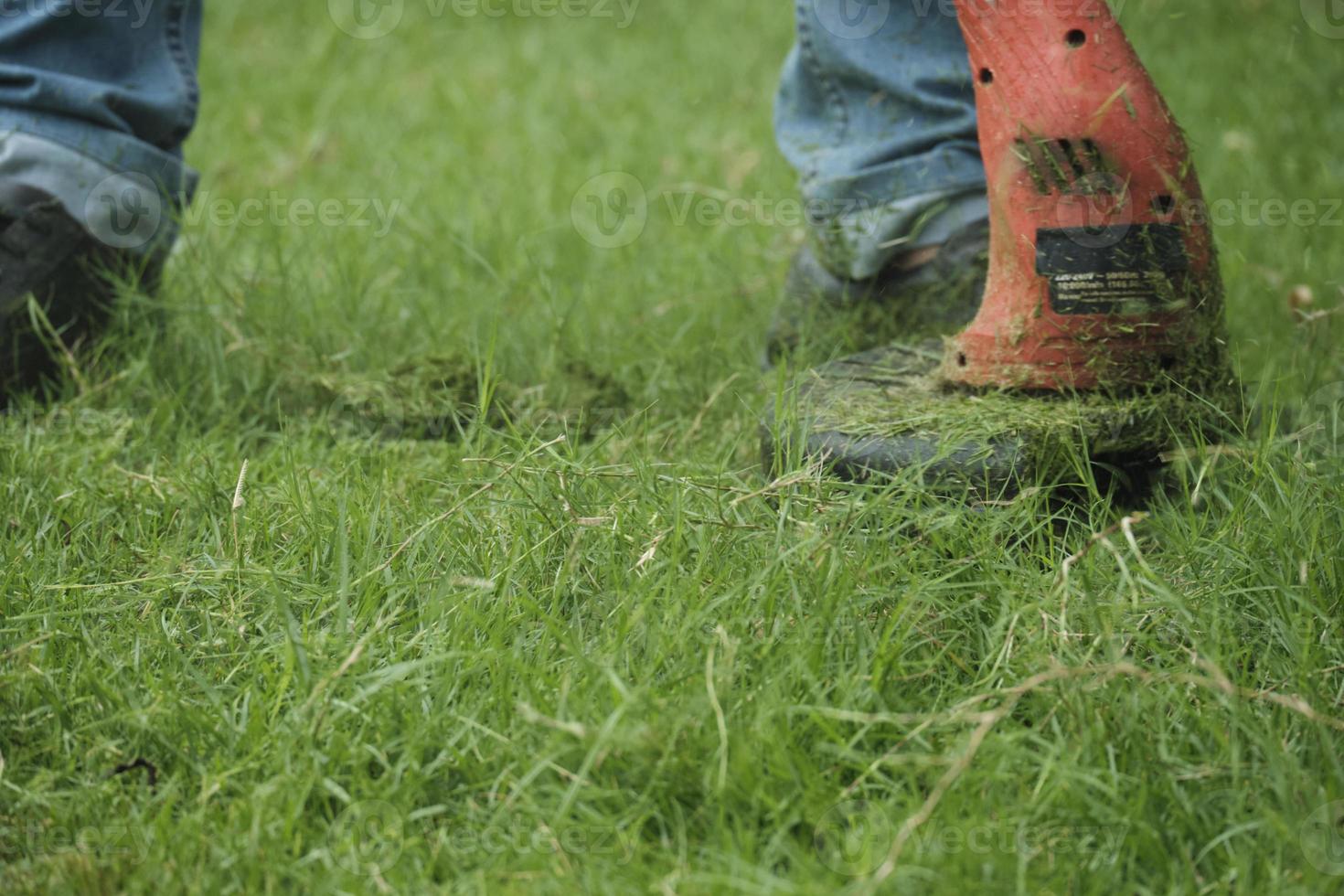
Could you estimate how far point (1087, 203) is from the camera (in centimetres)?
162

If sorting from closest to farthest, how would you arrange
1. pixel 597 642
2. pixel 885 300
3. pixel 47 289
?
1. pixel 597 642
2. pixel 47 289
3. pixel 885 300

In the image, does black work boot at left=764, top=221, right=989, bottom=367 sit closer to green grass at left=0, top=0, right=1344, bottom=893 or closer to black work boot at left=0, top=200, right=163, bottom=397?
green grass at left=0, top=0, right=1344, bottom=893

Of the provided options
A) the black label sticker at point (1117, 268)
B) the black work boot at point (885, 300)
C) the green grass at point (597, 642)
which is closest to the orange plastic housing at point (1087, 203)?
the black label sticker at point (1117, 268)

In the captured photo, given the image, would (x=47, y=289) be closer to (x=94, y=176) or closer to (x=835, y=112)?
(x=94, y=176)

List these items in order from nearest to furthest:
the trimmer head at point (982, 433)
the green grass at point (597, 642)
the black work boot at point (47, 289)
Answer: the green grass at point (597, 642) < the trimmer head at point (982, 433) < the black work boot at point (47, 289)

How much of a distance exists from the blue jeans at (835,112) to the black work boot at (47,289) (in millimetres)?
37

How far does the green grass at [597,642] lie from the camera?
3.59 feet

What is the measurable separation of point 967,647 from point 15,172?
5.61 feet

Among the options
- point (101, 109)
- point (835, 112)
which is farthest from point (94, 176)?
point (835, 112)

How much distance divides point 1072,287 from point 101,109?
163 cm

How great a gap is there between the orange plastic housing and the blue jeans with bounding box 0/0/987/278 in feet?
1.57

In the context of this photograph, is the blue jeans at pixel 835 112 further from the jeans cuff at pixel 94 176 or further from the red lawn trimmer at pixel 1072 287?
the red lawn trimmer at pixel 1072 287

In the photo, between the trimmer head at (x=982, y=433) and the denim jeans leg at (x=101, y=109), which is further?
the denim jeans leg at (x=101, y=109)

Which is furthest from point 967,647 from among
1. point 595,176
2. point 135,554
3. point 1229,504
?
point 595,176
